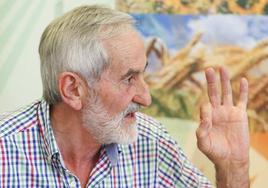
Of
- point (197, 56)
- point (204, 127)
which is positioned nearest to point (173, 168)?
point (204, 127)

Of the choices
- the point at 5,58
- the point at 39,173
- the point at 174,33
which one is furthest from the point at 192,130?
the point at 5,58

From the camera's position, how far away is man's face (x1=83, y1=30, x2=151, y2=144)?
3.71ft

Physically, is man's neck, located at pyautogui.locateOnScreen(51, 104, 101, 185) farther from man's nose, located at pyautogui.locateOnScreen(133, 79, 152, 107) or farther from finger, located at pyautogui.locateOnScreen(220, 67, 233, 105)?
finger, located at pyautogui.locateOnScreen(220, 67, 233, 105)

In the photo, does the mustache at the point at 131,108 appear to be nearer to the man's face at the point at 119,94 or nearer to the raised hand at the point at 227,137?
the man's face at the point at 119,94

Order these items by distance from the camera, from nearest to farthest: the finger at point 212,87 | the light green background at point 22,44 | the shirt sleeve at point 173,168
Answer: the finger at point 212,87, the shirt sleeve at point 173,168, the light green background at point 22,44

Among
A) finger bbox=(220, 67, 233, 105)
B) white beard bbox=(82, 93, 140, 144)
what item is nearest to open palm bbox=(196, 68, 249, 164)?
finger bbox=(220, 67, 233, 105)

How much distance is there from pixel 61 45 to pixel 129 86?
0.19 m

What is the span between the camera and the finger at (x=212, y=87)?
48.1 inches

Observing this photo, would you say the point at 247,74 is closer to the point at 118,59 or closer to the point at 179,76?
the point at 179,76

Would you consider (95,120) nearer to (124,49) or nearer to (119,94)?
(119,94)

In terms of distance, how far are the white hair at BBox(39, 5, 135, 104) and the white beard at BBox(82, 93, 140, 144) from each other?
0.23 ft

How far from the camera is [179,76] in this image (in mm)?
1520

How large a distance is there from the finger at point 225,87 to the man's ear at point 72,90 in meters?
0.37

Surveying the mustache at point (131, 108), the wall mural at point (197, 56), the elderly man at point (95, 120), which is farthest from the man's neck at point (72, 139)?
the wall mural at point (197, 56)
